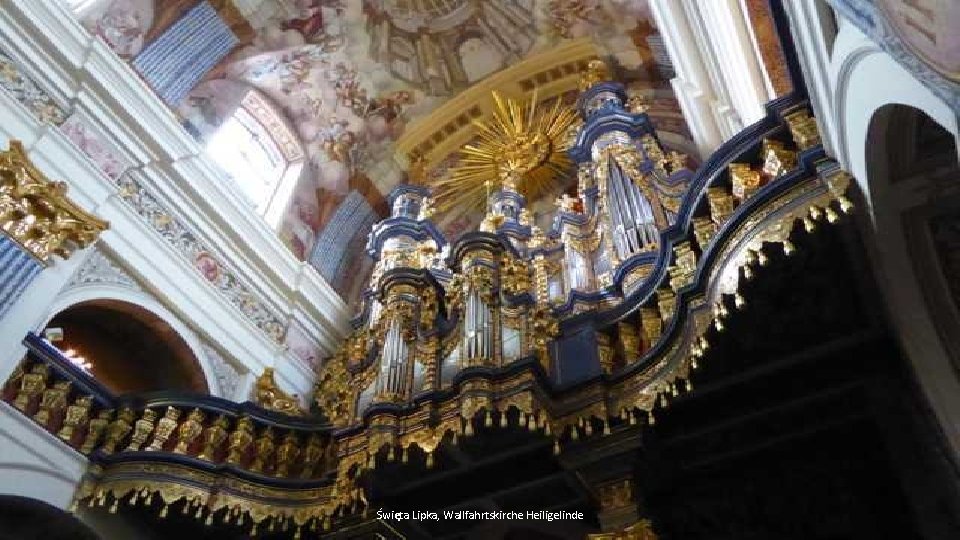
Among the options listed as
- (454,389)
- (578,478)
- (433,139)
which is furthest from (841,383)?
(433,139)

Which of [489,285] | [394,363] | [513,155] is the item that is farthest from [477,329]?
[513,155]

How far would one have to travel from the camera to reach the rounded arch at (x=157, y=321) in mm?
8422

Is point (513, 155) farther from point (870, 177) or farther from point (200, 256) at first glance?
point (870, 177)

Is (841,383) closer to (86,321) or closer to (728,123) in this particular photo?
(728,123)

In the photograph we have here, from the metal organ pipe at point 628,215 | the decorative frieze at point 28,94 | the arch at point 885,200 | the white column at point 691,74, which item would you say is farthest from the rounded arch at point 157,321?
the arch at point 885,200

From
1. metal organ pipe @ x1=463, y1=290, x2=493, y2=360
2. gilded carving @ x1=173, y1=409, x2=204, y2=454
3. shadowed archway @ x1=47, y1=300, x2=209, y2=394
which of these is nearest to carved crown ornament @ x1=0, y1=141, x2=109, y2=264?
shadowed archway @ x1=47, y1=300, x2=209, y2=394

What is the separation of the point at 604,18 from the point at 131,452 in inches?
356

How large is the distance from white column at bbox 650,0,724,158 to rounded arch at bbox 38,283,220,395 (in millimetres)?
6839

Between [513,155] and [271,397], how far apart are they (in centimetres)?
551

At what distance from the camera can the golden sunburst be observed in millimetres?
12375

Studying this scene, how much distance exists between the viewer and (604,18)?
11875 millimetres

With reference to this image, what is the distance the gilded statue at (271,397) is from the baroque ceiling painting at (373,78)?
2.55m

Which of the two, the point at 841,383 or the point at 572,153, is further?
the point at 572,153

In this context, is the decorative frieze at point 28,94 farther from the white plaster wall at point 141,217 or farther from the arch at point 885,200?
the arch at point 885,200
